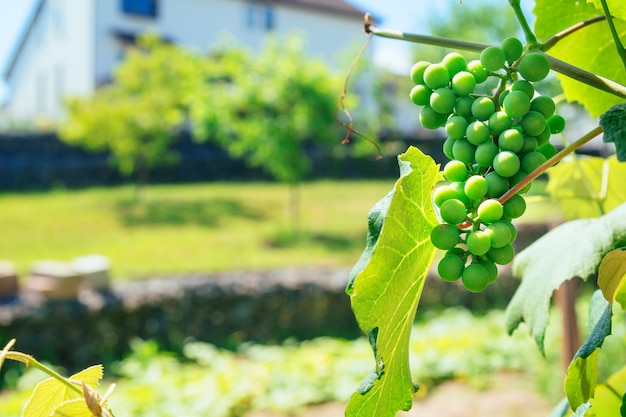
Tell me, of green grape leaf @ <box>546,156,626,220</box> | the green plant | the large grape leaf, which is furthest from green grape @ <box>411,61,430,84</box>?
green grape leaf @ <box>546,156,626,220</box>

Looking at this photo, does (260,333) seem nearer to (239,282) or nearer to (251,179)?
(239,282)

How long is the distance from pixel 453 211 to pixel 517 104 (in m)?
0.09

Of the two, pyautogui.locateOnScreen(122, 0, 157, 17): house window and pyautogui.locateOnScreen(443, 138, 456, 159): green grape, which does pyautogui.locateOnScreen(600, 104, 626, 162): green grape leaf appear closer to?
pyautogui.locateOnScreen(443, 138, 456, 159): green grape

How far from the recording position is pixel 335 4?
27031 mm

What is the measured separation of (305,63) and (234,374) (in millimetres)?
9875

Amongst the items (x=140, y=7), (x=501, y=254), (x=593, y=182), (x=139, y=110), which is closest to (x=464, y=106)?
(x=501, y=254)

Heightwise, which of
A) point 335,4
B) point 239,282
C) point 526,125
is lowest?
point 239,282

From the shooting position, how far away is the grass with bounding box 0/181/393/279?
418 inches

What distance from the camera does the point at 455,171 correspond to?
0.50 meters

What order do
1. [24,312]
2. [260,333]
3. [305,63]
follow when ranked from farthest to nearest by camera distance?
[305,63] < [260,333] < [24,312]

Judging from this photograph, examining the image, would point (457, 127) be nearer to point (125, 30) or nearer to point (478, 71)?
point (478, 71)

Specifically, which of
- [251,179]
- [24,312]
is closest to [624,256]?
[24,312]

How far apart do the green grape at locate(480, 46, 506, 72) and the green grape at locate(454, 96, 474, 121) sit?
3 cm

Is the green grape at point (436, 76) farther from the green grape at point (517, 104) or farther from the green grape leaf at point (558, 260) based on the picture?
the green grape leaf at point (558, 260)
